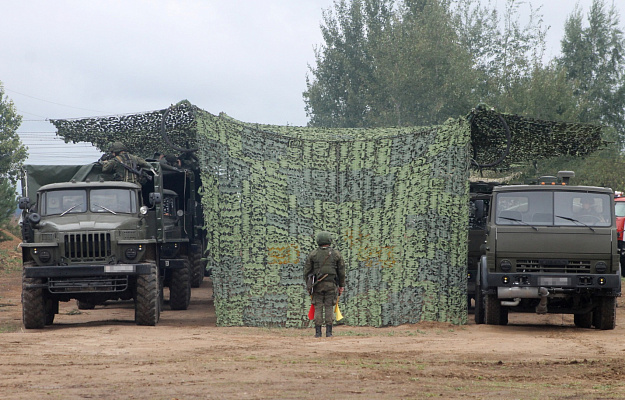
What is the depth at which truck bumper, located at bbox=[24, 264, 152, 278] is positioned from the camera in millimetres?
14648

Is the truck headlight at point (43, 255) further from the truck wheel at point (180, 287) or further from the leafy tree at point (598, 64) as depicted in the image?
the leafy tree at point (598, 64)

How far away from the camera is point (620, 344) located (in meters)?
12.5

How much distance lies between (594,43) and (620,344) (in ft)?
151

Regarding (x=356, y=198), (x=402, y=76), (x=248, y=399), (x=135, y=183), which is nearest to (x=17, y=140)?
(x=402, y=76)

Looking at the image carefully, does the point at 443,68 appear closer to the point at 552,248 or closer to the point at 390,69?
the point at 390,69

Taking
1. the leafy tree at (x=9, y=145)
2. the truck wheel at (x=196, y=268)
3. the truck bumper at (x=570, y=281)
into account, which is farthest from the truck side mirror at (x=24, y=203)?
the leafy tree at (x=9, y=145)

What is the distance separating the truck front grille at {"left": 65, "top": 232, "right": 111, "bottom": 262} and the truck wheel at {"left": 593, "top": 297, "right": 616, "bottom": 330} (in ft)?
27.0

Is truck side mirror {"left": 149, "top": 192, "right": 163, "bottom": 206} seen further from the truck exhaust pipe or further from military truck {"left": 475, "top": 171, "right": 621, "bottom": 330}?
the truck exhaust pipe

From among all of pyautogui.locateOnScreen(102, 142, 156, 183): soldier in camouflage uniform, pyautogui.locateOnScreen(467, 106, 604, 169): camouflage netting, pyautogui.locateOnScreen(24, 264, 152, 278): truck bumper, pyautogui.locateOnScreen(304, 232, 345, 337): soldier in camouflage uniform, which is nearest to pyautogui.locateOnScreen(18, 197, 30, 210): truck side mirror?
pyautogui.locateOnScreen(24, 264, 152, 278): truck bumper

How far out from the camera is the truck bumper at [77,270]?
14.6 meters

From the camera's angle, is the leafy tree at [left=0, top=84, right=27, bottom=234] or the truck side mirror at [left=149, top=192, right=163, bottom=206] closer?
the truck side mirror at [left=149, top=192, right=163, bottom=206]

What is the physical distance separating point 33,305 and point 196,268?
8.05m

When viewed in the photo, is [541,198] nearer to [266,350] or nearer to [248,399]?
[266,350]

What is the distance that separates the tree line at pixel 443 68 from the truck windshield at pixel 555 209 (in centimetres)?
3044
